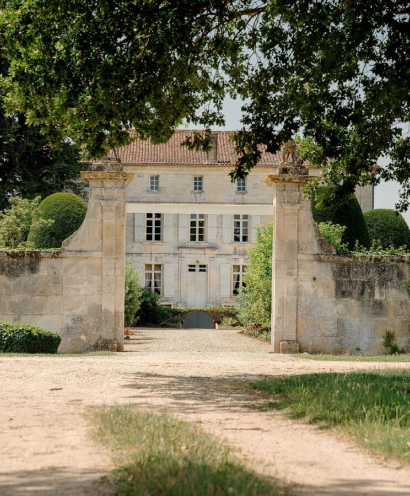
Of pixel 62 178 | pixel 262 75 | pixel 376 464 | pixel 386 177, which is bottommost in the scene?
pixel 376 464

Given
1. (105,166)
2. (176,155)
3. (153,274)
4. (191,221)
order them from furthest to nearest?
(176,155), (191,221), (153,274), (105,166)

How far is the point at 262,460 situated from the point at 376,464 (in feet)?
2.77

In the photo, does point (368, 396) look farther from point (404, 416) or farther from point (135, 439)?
point (135, 439)

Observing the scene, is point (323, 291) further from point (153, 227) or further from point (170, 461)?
point (153, 227)

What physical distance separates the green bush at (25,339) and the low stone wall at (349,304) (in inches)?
203

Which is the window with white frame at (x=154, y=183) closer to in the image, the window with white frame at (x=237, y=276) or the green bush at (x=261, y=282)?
the window with white frame at (x=237, y=276)

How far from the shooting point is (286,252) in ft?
47.4

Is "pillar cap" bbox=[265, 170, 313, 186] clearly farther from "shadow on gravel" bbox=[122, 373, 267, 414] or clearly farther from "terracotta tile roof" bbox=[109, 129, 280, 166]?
"terracotta tile roof" bbox=[109, 129, 280, 166]

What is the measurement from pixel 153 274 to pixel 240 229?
17.3 feet

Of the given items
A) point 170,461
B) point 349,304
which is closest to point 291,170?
point 349,304

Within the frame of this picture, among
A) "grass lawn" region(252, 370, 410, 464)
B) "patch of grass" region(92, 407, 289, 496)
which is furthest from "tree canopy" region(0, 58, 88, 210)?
"patch of grass" region(92, 407, 289, 496)

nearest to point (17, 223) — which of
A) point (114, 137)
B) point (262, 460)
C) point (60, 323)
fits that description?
point (60, 323)

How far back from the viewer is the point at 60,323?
46.6 ft

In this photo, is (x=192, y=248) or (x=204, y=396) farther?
(x=192, y=248)
